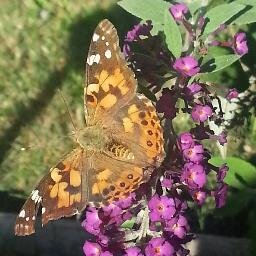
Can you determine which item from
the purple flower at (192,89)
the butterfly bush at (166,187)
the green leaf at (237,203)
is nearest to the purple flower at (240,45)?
the butterfly bush at (166,187)

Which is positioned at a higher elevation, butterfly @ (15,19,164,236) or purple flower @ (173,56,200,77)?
purple flower @ (173,56,200,77)

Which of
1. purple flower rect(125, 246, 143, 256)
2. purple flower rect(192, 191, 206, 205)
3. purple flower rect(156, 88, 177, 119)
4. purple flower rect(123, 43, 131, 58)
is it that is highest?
purple flower rect(123, 43, 131, 58)

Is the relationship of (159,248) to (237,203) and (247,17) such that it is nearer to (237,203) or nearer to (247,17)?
(247,17)

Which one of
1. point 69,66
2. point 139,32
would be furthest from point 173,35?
point 69,66

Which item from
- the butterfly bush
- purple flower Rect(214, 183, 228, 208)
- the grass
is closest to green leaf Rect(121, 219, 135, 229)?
the butterfly bush

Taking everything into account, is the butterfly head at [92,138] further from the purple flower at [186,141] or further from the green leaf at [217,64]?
the green leaf at [217,64]

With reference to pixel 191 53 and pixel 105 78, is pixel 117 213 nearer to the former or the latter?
pixel 105 78

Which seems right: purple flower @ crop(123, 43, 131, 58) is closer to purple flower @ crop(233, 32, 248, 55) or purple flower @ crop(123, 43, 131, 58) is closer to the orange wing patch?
the orange wing patch
